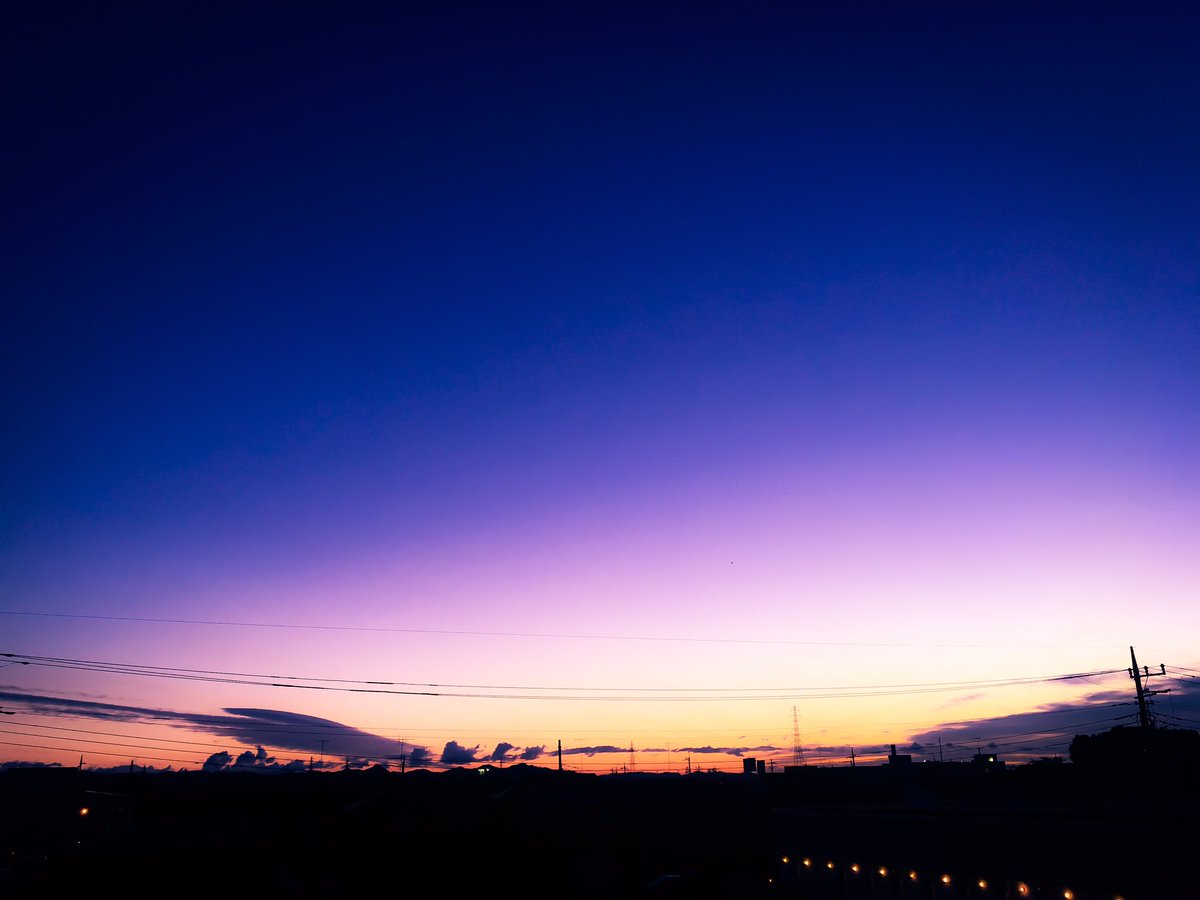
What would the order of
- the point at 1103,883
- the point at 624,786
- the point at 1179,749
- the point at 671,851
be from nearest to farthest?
the point at 1103,883 < the point at 671,851 < the point at 624,786 < the point at 1179,749

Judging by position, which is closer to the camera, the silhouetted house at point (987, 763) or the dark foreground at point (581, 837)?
the dark foreground at point (581, 837)

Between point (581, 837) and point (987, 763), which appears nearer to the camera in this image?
point (581, 837)

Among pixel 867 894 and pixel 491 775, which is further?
pixel 491 775

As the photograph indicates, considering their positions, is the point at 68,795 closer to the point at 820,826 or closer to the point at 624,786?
the point at 624,786

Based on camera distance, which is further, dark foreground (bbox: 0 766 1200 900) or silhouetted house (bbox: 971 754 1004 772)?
silhouetted house (bbox: 971 754 1004 772)

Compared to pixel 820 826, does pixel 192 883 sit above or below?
below

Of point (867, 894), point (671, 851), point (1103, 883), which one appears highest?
point (1103, 883)

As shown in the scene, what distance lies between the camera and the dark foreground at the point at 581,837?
26.7 meters

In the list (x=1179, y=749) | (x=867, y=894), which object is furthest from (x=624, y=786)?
(x=1179, y=749)

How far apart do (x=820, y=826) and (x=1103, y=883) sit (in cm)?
1731

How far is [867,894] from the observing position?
34.3 m

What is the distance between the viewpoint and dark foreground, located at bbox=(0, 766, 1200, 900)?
2667cm

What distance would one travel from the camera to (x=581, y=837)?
5784 cm

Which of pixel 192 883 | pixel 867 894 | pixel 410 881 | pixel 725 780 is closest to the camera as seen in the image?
pixel 867 894
